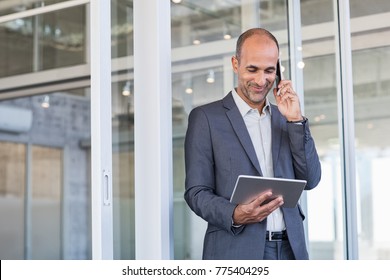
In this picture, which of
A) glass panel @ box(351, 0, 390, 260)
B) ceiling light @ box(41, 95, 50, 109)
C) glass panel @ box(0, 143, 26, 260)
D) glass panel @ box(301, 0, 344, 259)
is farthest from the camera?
glass panel @ box(0, 143, 26, 260)

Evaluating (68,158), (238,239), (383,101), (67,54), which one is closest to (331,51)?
(383,101)

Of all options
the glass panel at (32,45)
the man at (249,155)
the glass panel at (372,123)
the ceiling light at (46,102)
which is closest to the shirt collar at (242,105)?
the man at (249,155)

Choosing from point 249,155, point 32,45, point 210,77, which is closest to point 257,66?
point 249,155

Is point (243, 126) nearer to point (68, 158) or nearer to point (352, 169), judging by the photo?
point (352, 169)

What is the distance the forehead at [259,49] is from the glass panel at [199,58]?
0.67 metres

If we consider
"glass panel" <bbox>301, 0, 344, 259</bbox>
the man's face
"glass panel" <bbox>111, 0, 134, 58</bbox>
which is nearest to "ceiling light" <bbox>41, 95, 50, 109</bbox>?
"glass panel" <bbox>301, 0, 344, 259</bbox>

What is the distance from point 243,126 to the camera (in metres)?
3.52

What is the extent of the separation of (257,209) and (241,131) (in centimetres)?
47

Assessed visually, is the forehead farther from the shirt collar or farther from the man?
the shirt collar

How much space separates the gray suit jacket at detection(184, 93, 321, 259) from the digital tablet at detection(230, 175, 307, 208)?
9 cm

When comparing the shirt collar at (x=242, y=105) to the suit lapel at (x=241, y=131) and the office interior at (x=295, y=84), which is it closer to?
the suit lapel at (x=241, y=131)

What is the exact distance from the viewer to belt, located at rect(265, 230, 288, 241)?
340 cm

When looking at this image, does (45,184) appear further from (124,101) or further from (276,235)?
(276,235)

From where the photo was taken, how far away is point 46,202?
12.8 meters
